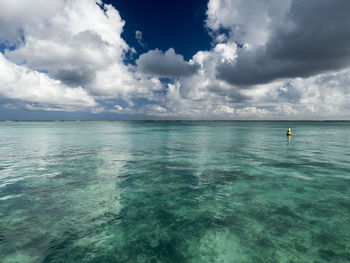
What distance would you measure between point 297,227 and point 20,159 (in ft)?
89.5

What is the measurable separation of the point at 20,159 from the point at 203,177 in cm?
2160

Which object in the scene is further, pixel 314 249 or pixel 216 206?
pixel 216 206

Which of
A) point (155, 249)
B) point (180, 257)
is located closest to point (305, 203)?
point (180, 257)

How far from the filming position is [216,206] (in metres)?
9.83

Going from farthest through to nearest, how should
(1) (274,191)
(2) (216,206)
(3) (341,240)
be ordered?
(1) (274,191) → (2) (216,206) → (3) (341,240)

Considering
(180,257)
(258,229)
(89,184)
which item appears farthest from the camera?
(89,184)

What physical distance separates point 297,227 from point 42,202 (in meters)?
12.6

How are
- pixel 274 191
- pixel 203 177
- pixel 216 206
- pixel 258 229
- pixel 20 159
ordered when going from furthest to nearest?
pixel 20 159
pixel 203 177
pixel 274 191
pixel 216 206
pixel 258 229

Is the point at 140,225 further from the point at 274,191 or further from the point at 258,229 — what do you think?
the point at 274,191

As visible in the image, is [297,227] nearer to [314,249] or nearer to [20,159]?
[314,249]

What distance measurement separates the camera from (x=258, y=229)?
7688 mm

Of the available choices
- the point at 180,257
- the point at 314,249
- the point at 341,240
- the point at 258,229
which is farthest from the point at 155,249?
the point at 341,240

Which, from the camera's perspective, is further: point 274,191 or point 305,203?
point 274,191

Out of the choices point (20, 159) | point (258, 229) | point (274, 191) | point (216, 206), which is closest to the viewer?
point (258, 229)
